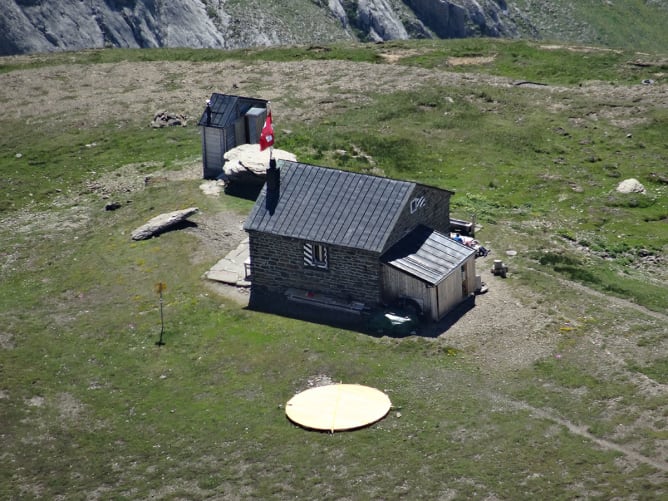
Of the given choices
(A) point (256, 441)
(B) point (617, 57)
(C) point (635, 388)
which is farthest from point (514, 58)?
(A) point (256, 441)

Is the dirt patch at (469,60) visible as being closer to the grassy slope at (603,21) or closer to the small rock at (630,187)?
the small rock at (630,187)

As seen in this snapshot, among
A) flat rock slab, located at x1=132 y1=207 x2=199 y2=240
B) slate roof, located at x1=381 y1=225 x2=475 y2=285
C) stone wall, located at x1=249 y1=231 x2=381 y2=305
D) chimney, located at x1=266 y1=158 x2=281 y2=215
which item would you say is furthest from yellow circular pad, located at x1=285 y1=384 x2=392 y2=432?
flat rock slab, located at x1=132 y1=207 x2=199 y2=240

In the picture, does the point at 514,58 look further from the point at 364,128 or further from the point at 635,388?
the point at 635,388

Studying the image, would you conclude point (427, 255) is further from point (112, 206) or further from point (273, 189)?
point (112, 206)

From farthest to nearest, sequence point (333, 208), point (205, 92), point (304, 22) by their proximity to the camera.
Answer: point (304, 22) < point (205, 92) < point (333, 208)

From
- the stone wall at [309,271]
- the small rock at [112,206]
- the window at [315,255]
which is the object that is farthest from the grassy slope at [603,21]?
the window at [315,255]

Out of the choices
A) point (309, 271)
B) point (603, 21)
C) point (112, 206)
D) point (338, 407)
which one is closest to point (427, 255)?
point (309, 271)

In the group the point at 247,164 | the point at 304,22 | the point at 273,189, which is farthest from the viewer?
the point at 304,22
